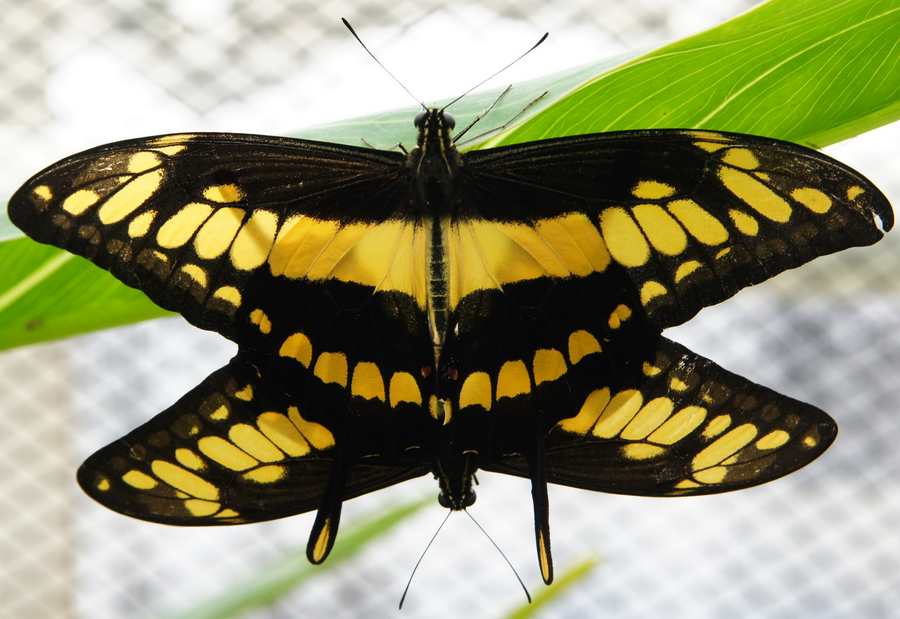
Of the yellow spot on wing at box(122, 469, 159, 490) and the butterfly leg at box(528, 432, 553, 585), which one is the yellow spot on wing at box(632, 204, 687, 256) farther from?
the yellow spot on wing at box(122, 469, 159, 490)

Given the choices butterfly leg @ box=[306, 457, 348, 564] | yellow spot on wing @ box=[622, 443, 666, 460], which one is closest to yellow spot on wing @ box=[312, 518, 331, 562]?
butterfly leg @ box=[306, 457, 348, 564]

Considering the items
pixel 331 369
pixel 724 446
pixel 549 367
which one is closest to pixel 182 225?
pixel 331 369

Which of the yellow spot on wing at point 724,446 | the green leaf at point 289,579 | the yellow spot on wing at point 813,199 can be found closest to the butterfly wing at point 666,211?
the yellow spot on wing at point 813,199

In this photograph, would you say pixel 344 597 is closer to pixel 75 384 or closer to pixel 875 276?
pixel 75 384

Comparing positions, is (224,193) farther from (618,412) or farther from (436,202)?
(618,412)

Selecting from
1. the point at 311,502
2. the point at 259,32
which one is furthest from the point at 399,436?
the point at 259,32

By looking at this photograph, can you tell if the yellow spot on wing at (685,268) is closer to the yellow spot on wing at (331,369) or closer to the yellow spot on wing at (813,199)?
the yellow spot on wing at (813,199)
